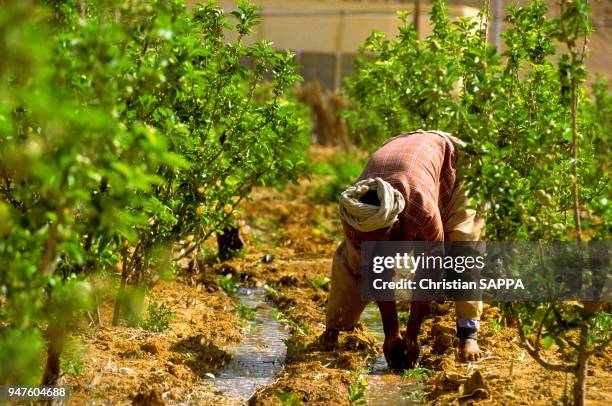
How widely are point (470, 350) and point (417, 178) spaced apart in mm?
1075

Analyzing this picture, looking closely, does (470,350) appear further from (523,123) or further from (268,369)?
(523,123)

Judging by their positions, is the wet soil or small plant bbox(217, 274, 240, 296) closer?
the wet soil

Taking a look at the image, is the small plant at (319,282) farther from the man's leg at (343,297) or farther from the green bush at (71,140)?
the green bush at (71,140)

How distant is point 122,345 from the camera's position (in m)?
4.93

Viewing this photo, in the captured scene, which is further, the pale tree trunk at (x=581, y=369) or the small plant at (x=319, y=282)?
the small plant at (x=319, y=282)

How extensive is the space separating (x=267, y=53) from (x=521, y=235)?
1936 millimetres

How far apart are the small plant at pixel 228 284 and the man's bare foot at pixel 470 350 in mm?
2346

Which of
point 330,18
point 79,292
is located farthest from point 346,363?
point 330,18

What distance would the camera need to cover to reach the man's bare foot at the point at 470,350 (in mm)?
5086

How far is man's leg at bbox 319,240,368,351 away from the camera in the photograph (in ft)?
17.0

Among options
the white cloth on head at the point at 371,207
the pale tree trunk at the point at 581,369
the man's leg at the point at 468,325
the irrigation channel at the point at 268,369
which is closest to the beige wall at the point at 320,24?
the irrigation channel at the point at 268,369

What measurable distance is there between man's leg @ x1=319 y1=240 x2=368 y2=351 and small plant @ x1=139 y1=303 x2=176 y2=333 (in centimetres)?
93

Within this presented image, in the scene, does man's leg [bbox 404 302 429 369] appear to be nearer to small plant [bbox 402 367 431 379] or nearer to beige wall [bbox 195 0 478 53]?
small plant [bbox 402 367 431 379]

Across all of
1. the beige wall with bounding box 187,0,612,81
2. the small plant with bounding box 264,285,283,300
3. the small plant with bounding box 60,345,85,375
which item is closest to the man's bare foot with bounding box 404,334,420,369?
the small plant with bounding box 60,345,85,375
